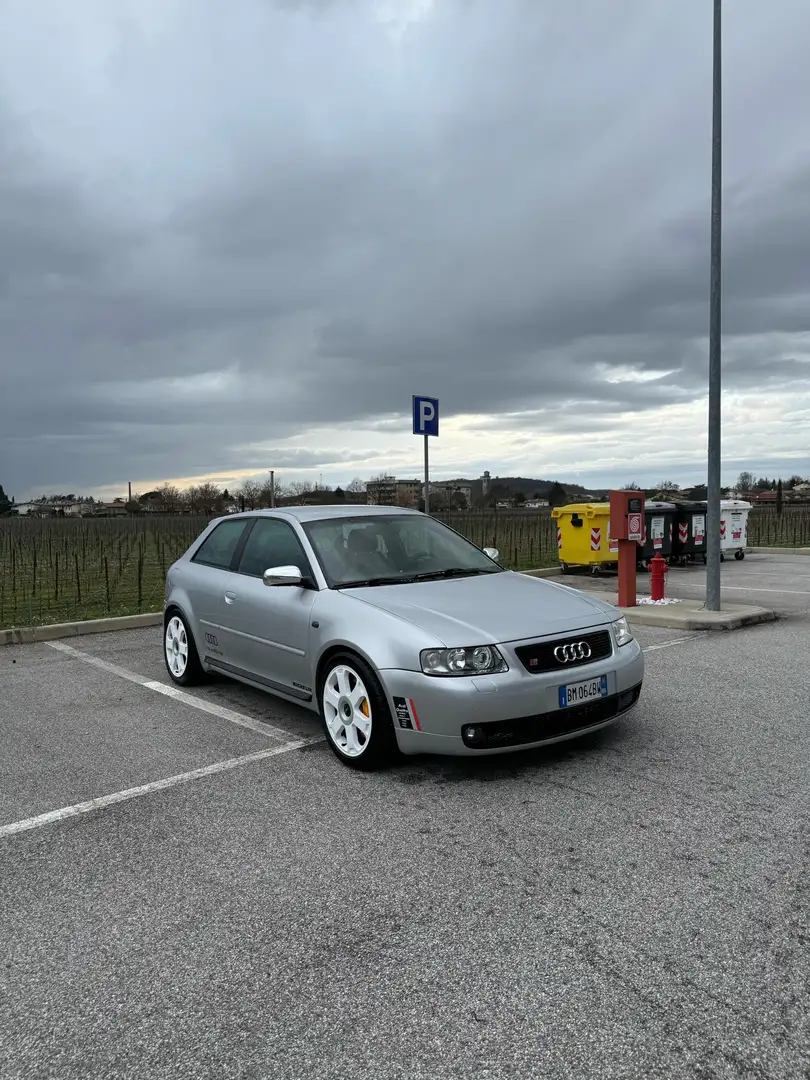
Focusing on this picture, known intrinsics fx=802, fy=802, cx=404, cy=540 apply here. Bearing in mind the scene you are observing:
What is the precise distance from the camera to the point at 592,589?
12.6m

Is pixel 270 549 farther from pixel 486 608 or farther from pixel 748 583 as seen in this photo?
pixel 748 583

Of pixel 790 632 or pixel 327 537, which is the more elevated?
pixel 327 537

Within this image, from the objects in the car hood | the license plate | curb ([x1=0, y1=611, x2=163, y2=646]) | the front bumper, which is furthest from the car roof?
curb ([x1=0, y1=611, x2=163, y2=646])

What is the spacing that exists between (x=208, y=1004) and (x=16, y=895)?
3.91 ft

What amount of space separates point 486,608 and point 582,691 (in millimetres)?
696

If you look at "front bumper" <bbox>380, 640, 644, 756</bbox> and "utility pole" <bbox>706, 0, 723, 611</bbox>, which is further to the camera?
"utility pole" <bbox>706, 0, 723, 611</bbox>

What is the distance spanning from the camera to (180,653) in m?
6.62

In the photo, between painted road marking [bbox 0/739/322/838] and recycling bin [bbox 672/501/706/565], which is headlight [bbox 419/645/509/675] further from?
recycling bin [bbox 672/501/706/565]

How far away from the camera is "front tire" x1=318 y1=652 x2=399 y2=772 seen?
4297 millimetres

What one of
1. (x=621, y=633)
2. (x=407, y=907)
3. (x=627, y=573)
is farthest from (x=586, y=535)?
(x=407, y=907)

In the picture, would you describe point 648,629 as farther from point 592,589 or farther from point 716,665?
point 592,589

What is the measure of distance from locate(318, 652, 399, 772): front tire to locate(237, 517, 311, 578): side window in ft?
2.98

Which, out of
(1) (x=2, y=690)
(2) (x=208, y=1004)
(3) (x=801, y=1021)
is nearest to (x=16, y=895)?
(2) (x=208, y=1004)

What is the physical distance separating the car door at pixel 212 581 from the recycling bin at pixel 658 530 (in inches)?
409
